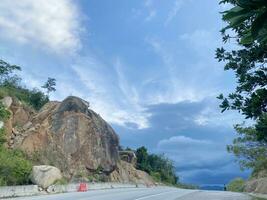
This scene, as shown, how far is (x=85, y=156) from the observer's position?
62625mm

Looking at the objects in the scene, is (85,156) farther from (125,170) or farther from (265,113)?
(265,113)

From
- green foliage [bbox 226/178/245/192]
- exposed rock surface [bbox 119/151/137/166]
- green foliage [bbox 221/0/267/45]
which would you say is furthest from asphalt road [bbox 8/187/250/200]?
exposed rock surface [bbox 119/151/137/166]

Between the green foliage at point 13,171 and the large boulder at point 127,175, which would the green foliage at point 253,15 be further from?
the large boulder at point 127,175

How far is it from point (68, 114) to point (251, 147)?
1099 inches

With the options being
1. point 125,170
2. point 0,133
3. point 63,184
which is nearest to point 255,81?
point 63,184

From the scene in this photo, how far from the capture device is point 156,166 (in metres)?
113

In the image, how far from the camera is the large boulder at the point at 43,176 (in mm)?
35812

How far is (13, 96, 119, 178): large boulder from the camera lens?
176 feet

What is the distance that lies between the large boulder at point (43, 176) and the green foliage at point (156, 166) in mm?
65162

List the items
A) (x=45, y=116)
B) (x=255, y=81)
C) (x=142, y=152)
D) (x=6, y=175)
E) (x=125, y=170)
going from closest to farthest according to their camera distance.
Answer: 1. (x=255, y=81)
2. (x=6, y=175)
3. (x=45, y=116)
4. (x=125, y=170)
5. (x=142, y=152)

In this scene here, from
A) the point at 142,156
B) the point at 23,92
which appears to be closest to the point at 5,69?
the point at 23,92

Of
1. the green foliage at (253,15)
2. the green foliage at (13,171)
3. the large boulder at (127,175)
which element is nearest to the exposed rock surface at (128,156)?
the large boulder at (127,175)

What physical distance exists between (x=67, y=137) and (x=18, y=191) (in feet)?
99.8

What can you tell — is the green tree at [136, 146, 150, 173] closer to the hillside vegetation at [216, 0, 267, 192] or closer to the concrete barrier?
the concrete barrier
